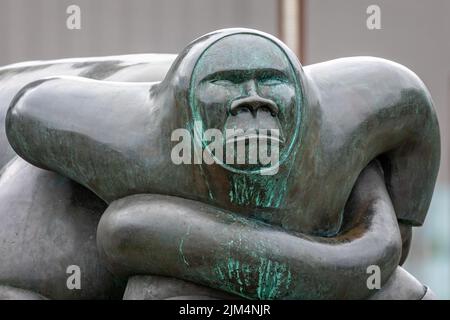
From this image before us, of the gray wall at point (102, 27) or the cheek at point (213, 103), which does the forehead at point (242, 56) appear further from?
the gray wall at point (102, 27)

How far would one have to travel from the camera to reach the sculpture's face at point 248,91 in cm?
284

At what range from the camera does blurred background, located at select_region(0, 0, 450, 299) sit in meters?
8.55

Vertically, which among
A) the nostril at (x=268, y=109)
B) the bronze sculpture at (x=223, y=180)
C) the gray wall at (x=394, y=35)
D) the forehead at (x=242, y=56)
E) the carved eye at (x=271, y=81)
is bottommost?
the gray wall at (x=394, y=35)

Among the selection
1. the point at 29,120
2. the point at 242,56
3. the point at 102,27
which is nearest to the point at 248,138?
the point at 242,56

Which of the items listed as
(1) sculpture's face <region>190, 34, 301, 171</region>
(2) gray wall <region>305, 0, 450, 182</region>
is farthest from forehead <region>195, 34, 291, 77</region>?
(2) gray wall <region>305, 0, 450, 182</region>

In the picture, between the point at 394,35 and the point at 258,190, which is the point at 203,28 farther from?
the point at 258,190

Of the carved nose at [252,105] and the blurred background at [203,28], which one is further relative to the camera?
the blurred background at [203,28]

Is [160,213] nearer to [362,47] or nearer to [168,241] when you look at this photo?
[168,241]

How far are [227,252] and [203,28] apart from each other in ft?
20.2

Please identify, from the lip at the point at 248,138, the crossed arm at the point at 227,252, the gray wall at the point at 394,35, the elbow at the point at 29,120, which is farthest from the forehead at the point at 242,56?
the gray wall at the point at 394,35

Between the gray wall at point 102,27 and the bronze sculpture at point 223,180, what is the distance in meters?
5.32

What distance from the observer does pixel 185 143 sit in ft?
9.48

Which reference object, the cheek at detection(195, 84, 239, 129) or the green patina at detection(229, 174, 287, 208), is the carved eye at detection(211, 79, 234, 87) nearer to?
the cheek at detection(195, 84, 239, 129)
